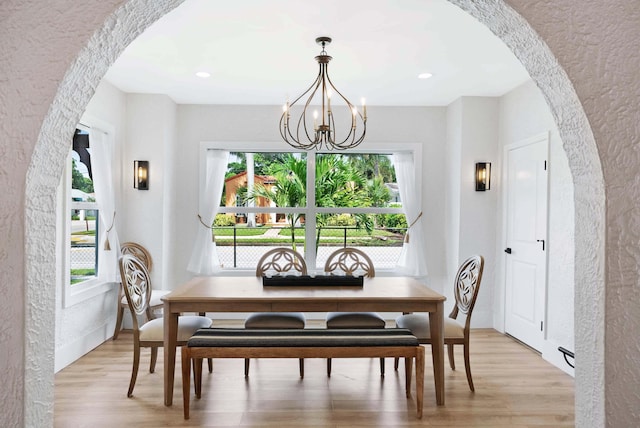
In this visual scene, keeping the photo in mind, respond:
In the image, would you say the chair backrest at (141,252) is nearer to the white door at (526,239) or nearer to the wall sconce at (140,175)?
the wall sconce at (140,175)

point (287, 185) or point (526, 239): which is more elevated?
point (287, 185)

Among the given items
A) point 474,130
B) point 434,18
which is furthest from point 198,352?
point 474,130

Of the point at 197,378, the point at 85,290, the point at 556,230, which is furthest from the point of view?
the point at 85,290

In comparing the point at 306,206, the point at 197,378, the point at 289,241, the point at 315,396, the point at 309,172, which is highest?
the point at 309,172

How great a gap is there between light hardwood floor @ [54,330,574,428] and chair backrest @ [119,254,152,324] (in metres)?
0.57

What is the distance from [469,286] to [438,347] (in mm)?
606

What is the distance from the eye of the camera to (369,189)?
5.08 meters

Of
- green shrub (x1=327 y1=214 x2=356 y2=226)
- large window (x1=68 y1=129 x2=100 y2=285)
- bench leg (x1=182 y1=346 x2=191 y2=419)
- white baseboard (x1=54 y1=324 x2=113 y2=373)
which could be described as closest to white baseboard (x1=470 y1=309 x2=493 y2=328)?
green shrub (x1=327 y1=214 x2=356 y2=226)

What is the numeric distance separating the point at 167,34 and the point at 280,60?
91cm

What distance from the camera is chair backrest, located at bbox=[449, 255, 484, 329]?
295cm

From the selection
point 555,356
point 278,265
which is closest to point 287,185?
point 278,265

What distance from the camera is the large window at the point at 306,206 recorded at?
5055 mm

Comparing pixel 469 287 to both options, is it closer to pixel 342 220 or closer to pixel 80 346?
pixel 342 220

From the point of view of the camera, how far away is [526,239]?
4141mm
